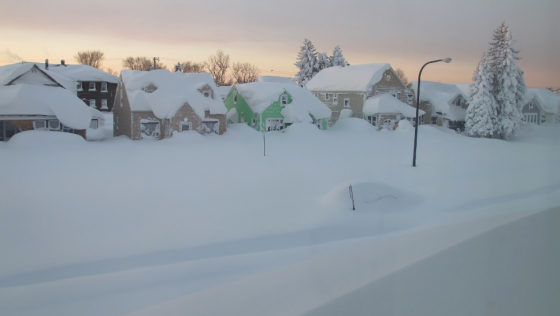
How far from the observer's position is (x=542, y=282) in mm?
5758

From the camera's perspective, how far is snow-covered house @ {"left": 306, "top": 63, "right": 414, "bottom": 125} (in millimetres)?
47094

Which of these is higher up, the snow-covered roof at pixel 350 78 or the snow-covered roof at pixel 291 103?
the snow-covered roof at pixel 350 78

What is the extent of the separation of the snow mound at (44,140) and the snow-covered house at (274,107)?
1712cm

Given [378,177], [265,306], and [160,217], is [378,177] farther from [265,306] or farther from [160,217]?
[265,306]

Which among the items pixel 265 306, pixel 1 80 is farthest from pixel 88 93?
pixel 265 306

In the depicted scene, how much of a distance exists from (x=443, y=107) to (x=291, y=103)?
19.3 metres

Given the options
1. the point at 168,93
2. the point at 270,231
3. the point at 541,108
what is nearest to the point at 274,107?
the point at 168,93

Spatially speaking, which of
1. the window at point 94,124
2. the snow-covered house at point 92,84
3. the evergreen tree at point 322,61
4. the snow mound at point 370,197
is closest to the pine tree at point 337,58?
the evergreen tree at point 322,61

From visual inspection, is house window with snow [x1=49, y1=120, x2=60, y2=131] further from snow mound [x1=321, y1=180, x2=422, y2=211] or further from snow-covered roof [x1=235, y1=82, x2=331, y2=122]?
snow mound [x1=321, y1=180, x2=422, y2=211]

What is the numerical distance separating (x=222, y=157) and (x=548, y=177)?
18106mm

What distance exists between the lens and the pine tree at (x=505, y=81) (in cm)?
4200

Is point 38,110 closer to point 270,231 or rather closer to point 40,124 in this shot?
point 40,124

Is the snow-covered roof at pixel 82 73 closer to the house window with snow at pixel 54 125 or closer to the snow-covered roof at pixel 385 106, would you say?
the house window with snow at pixel 54 125

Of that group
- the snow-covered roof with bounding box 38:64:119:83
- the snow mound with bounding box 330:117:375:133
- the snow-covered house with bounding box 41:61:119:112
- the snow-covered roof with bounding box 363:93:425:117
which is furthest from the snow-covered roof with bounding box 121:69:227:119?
the snow-covered house with bounding box 41:61:119:112
